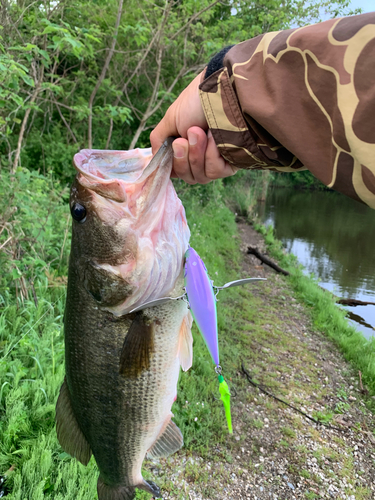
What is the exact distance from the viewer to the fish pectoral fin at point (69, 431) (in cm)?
160

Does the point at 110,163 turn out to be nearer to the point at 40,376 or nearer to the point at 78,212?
the point at 78,212

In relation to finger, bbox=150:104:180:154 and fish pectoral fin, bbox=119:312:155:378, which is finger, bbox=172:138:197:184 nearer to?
finger, bbox=150:104:180:154

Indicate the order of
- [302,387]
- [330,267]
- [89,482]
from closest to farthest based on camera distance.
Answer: [89,482] → [302,387] → [330,267]

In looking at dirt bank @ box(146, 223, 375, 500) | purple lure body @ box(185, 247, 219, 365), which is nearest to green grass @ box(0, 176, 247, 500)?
dirt bank @ box(146, 223, 375, 500)

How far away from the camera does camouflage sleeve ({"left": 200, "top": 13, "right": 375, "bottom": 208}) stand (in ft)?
2.66

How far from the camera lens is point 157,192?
1331 mm

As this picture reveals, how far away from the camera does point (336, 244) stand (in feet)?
53.9

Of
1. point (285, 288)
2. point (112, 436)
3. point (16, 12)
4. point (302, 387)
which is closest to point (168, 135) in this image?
point (112, 436)

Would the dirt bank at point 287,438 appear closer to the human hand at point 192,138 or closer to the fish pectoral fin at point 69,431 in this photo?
the fish pectoral fin at point 69,431

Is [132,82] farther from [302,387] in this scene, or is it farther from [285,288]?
[302,387]

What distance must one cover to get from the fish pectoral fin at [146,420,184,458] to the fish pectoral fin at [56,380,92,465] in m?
0.34

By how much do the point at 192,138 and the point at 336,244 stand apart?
671 inches

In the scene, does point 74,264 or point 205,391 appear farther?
point 205,391

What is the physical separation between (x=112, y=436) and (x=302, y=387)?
13.0 ft
